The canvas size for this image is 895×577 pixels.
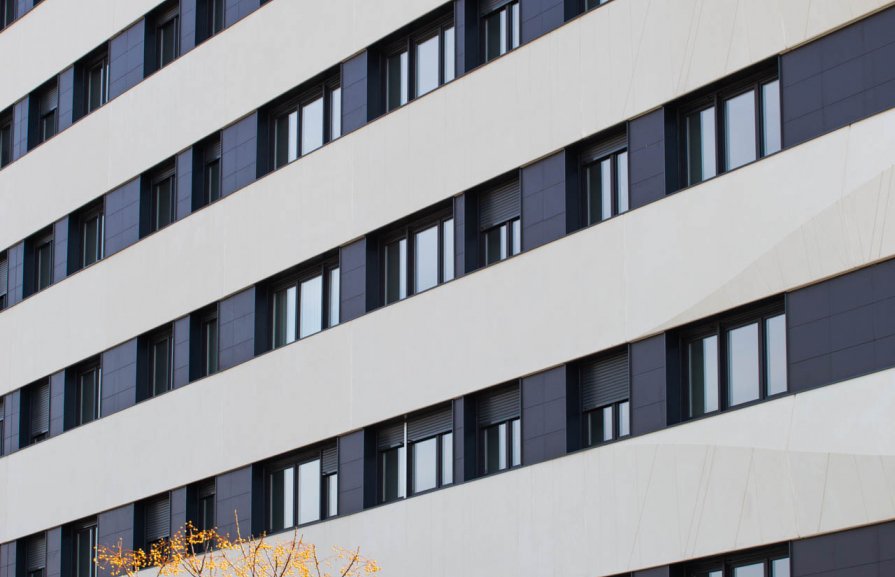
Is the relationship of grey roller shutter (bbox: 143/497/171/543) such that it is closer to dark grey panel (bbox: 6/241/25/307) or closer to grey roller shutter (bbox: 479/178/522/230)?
dark grey panel (bbox: 6/241/25/307)

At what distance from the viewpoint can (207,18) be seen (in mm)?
36812

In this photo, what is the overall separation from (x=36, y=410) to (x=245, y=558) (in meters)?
12.7

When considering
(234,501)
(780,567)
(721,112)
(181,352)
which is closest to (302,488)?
(234,501)

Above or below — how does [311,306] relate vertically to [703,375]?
above

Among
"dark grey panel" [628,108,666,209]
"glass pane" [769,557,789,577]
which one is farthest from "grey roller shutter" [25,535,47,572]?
"glass pane" [769,557,789,577]

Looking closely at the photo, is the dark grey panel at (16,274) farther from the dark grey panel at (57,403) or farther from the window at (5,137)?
the dark grey panel at (57,403)

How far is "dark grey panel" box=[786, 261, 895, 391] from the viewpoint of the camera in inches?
896

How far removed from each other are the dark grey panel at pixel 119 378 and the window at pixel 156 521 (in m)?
2.07

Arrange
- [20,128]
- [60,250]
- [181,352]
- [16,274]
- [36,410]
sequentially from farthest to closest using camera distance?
[20,128], [16,274], [36,410], [60,250], [181,352]

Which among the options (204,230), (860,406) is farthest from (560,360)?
(204,230)

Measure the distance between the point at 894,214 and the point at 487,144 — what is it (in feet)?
25.8

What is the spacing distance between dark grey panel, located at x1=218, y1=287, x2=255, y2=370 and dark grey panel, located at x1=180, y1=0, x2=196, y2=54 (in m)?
5.41

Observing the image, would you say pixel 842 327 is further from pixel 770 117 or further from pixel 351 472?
pixel 351 472

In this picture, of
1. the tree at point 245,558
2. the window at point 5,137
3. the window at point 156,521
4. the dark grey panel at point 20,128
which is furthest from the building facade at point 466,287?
the window at point 5,137
